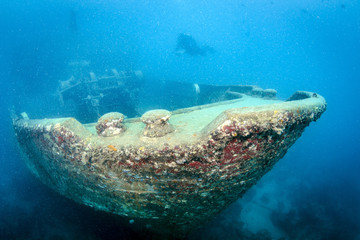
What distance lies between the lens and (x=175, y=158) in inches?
73.9

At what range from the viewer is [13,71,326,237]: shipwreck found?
1767mm

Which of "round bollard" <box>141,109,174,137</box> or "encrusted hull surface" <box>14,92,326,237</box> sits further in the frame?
"round bollard" <box>141,109,174,137</box>

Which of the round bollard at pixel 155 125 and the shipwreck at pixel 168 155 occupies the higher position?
the round bollard at pixel 155 125

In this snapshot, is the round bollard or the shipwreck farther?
the round bollard

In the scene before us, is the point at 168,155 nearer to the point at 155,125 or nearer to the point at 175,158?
the point at 175,158

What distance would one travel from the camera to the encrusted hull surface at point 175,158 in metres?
1.75

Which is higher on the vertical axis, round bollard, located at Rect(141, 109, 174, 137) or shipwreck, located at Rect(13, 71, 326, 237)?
round bollard, located at Rect(141, 109, 174, 137)

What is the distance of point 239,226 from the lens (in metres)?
7.83

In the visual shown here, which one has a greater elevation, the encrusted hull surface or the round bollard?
the round bollard

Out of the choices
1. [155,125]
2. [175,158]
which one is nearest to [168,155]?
[175,158]

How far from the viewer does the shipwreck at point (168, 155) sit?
177cm

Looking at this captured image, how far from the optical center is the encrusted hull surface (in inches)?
69.0

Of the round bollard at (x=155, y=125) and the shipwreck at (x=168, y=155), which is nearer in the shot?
the shipwreck at (x=168, y=155)

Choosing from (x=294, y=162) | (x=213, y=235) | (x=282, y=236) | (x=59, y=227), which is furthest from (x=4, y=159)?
(x=294, y=162)
